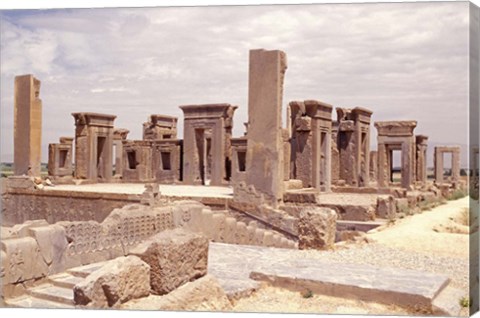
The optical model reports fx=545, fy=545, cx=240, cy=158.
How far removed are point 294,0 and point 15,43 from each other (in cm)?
426

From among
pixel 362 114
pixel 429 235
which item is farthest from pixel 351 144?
pixel 429 235

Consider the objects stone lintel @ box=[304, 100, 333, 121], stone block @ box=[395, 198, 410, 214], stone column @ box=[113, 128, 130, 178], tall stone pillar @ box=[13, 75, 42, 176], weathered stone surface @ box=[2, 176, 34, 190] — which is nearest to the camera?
stone block @ box=[395, 198, 410, 214]

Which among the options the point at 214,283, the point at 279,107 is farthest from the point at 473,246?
the point at 279,107

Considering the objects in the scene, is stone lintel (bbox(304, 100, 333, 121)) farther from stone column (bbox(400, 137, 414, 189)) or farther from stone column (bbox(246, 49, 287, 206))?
stone column (bbox(400, 137, 414, 189))

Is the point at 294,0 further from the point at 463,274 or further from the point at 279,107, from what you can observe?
the point at 279,107

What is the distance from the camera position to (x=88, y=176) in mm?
22797

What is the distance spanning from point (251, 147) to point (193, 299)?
7.20 meters

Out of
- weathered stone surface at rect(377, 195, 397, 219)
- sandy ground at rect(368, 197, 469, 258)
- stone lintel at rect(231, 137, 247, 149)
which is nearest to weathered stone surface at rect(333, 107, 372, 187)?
stone lintel at rect(231, 137, 247, 149)

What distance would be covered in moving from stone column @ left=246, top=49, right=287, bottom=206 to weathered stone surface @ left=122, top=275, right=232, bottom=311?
21.2ft

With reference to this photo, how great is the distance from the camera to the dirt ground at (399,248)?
5.98 meters

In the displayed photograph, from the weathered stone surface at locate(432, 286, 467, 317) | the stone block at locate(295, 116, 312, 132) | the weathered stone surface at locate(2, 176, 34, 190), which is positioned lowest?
the weathered stone surface at locate(432, 286, 467, 317)

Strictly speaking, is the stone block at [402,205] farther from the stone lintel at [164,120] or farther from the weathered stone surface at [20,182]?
the stone lintel at [164,120]

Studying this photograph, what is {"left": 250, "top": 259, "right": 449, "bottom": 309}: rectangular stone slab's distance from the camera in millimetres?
5875

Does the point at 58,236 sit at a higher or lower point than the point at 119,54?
lower
